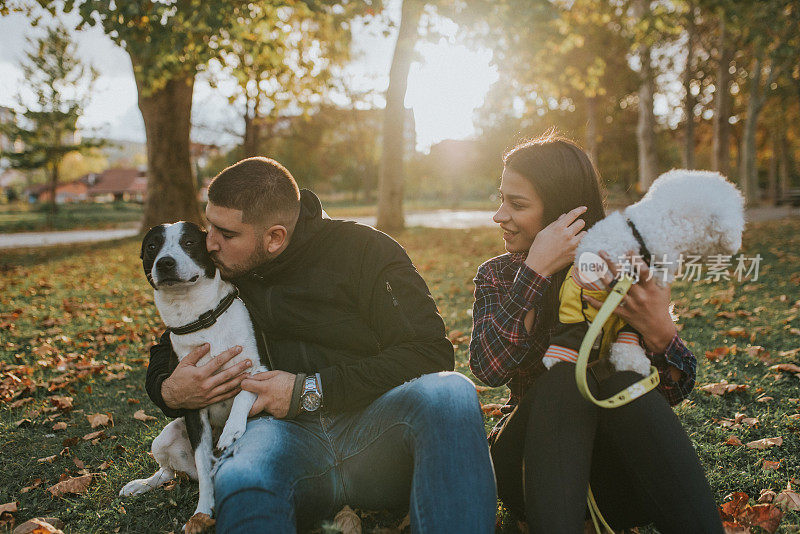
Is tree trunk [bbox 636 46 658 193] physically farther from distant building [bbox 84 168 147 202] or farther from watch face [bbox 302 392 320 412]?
distant building [bbox 84 168 147 202]

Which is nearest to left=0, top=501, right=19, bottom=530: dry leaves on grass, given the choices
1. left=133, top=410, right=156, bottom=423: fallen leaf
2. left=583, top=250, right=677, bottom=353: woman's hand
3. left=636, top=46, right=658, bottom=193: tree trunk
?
left=133, top=410, right=156, bottom=423: fallen leaf

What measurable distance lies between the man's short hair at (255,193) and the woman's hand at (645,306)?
4.54 feet

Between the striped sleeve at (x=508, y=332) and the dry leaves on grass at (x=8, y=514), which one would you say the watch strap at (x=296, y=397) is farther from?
the dry leaves on grass at (x=8, y=514)

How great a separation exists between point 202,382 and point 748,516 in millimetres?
2482

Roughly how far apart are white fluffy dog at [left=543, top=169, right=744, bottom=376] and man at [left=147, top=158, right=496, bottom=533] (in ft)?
1.83

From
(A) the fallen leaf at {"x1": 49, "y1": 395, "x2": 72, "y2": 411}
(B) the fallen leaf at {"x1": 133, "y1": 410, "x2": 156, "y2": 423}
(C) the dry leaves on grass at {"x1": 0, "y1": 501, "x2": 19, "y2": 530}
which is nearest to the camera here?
(C) the dry leaves on grass at {"x1": 0, "y1": 501, "x2": 19, "y2": 530}

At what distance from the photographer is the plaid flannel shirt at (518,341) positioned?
221cm

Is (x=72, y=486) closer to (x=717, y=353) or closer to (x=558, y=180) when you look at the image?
(x=558, y=180)

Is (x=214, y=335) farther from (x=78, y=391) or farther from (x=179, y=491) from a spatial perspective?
(x=78, y=391)

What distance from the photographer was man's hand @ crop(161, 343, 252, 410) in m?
2.41

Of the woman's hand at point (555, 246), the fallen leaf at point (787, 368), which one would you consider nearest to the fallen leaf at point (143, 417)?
the woman's hand at point (555, 246)

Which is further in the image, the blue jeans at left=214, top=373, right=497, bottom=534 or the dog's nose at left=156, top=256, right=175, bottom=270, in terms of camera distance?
the dog's nose at left=156, top=256, right=175, bottom=270

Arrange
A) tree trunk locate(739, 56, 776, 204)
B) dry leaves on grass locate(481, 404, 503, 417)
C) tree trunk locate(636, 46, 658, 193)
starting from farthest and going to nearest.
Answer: tree trunk locate(739, 56, 776, 204)
tree trunk locate(636, 46, 658, 193)
dry leaves on grass locate(481, 404, 503, 417)

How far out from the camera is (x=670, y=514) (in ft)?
5.98
